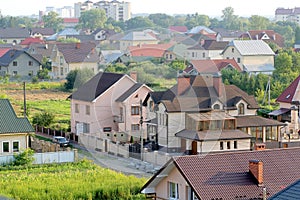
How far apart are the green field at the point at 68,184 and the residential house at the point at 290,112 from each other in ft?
32.7

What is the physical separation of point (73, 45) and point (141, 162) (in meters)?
34.7

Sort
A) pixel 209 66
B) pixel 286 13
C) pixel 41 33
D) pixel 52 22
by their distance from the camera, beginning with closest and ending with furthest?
pixel 209 66
pixel 41 33
pixel 52 22
pixel 286 13

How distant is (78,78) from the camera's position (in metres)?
44.4

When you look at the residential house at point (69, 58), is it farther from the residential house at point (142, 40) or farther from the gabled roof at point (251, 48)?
the gabled roof at point (251, 48)

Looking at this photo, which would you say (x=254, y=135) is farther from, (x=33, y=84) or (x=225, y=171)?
(x=33, y=84)

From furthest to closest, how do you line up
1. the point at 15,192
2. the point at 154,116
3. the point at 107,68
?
1. the point at 107,68
2. the point at 154,116
3. the point at 15,192

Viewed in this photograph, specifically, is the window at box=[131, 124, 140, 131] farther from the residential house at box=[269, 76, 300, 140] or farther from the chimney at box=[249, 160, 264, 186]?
the chimney at box=[249, 160, 264, 186]

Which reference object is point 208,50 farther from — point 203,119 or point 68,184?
point 68,184

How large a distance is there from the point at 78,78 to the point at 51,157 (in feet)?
63.5

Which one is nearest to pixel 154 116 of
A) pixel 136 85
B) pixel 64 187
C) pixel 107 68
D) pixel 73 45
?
pixel 136 85

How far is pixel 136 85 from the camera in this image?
31609 millimetres

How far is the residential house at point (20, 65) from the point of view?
58188mm

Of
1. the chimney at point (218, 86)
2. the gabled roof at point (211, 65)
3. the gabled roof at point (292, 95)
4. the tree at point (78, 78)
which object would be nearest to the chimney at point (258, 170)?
the chimney at point (218, 86)

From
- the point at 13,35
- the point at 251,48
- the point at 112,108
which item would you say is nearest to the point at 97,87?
the point at 112,108
